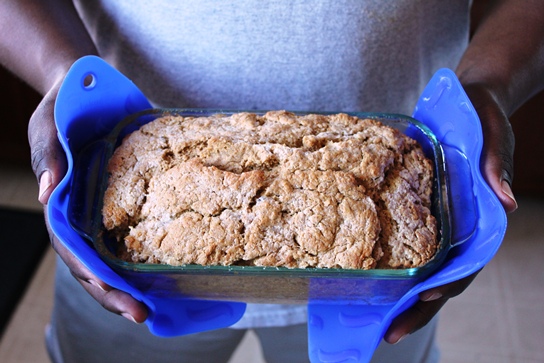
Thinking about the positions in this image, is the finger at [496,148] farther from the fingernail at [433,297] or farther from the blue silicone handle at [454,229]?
the fingernail at [433,297]

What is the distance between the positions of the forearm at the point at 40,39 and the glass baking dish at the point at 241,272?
216 millimetres

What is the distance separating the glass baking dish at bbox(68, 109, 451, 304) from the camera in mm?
670

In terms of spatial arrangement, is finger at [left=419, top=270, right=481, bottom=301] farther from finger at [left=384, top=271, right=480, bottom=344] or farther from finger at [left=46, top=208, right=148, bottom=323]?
finger at [left=46, top=208, right=148, bottom=323]

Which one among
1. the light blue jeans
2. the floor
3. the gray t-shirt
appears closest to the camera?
the gray t-shirt

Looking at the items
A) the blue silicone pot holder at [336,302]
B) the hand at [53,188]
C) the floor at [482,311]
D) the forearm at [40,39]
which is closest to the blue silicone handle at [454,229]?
the blue silicone pot holder at [336,302]

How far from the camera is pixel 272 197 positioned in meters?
0.72

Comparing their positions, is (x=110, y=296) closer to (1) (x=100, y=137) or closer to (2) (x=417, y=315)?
(1) (x=100, y=137)

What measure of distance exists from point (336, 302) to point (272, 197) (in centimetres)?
19

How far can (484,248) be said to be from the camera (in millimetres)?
653

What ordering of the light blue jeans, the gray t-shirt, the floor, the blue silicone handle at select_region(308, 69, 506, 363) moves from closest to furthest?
the blue silicone handle at select_region(308, 69, 506, 363), the gray t-shirt, the light blue jeans, the floor

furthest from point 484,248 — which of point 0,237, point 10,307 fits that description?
point 0,237

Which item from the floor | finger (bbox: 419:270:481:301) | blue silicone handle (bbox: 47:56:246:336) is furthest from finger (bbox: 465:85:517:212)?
the floor

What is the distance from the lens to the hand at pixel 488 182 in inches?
27.7

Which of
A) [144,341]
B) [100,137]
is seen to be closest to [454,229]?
[100,137]
